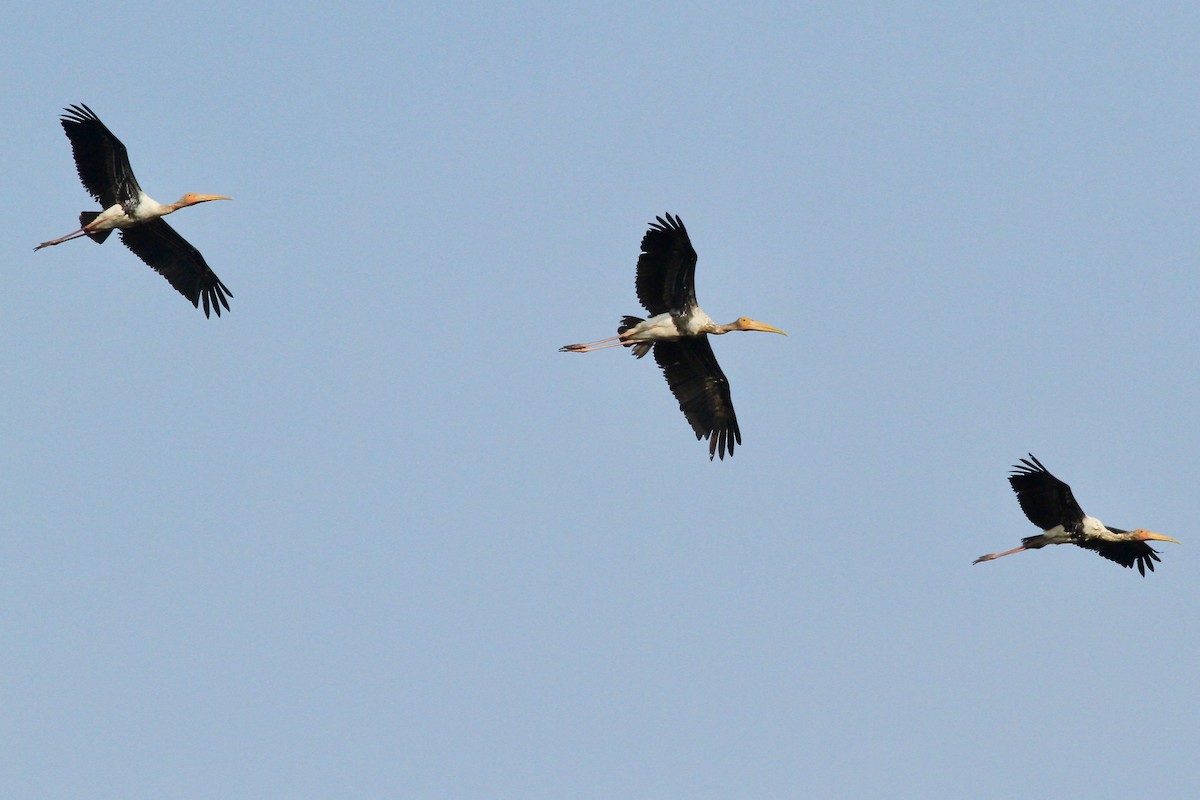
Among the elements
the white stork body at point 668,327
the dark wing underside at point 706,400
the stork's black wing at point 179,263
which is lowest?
the dark wing underside at point 706,400

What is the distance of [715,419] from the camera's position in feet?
112

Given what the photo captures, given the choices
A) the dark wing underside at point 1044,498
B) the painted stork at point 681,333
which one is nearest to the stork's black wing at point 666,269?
the painted stork at point 681,333

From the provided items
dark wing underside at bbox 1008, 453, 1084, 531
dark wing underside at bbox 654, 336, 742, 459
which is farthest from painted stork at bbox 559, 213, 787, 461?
dark wing underside at bbox 1008, 453, 1084, 531

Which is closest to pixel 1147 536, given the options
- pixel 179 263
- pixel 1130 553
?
pixel 1130 553

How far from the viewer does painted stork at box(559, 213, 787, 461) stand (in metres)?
31.9

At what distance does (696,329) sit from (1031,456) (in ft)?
18.2

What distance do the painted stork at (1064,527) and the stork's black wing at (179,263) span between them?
1366 cm

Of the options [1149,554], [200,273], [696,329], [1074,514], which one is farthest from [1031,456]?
[200,273]

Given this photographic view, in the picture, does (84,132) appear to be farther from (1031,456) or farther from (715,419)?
(1031,456)

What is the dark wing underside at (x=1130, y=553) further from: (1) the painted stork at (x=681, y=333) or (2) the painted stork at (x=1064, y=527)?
(1) the painted stork at (x=681, y=333)

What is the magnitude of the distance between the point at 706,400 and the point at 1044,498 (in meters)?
5.59

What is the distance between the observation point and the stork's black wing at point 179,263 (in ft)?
116

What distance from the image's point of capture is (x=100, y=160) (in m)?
33.5

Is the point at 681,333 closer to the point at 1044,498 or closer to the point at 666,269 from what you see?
the point at 666,269
